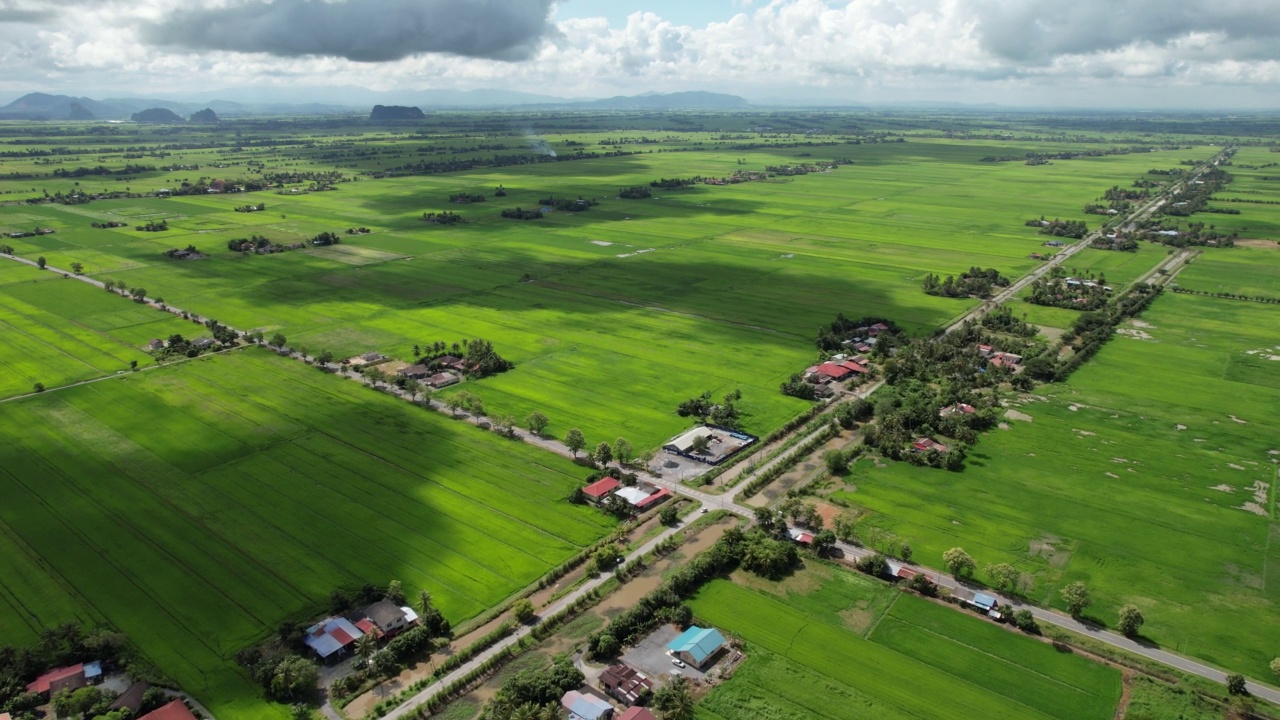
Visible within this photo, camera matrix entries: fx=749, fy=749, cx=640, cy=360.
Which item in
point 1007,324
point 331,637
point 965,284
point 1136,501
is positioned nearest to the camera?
point 331,637

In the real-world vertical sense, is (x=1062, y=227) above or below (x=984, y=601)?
above

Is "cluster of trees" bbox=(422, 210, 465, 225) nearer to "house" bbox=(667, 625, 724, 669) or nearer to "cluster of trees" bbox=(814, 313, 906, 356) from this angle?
"cluster of trees" bbox=(814, 313, 906, 356)

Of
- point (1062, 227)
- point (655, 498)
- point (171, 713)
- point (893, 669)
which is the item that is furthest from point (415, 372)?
point (1062, 227)

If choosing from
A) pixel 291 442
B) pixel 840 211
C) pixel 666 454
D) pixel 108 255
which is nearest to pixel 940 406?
pixel 666 454

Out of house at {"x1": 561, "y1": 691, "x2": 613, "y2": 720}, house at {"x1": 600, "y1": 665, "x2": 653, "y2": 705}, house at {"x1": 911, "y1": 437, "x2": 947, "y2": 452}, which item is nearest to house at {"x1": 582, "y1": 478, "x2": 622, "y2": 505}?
house at {"x1": 600, "y1": 665, "x2": 653, "y2": 705}

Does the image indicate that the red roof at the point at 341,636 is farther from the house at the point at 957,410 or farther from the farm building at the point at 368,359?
the house at the point at 957,410

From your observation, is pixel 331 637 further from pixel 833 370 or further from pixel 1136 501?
pixel 1136 501

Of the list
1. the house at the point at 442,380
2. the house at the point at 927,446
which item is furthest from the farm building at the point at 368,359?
the house at the point at 927,446
